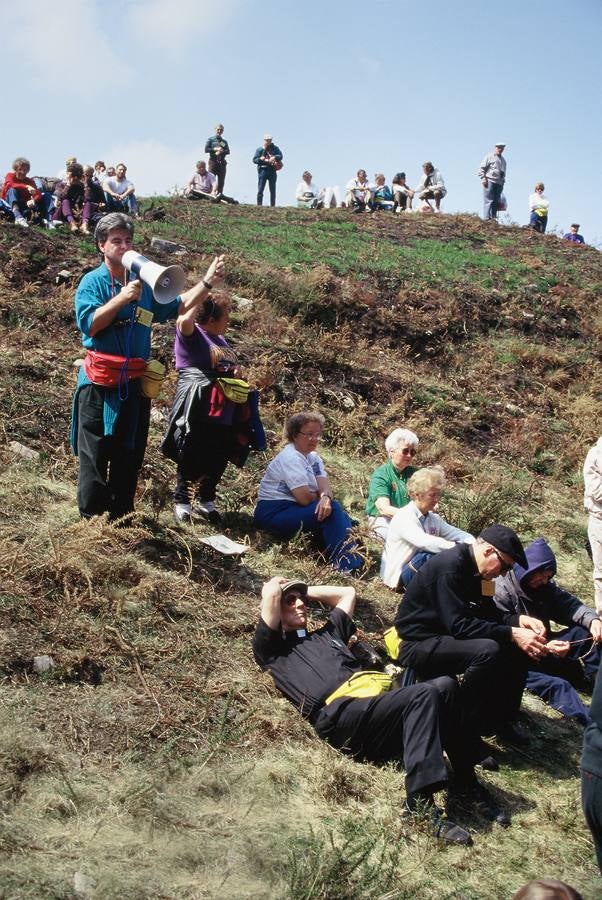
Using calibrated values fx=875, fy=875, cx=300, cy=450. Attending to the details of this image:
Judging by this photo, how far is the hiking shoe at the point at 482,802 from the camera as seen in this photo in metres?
4.29

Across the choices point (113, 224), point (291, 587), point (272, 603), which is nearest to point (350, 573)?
point (291, 587)

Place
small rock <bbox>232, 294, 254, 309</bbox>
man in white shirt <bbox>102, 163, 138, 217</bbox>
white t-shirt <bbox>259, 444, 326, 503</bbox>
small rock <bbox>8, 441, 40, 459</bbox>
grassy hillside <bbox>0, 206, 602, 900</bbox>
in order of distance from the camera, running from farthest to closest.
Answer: man in white shirt <bbox>102, 163, 138, 217</bbox>, small rock <bbox>232, 294, 254, 309</bbox>, small rock <bbox>8, 441, 40, 459</bbox>, white t-shirt <bbox>259, 444, 326, 503</bbox>, grassy hillside <bbox>0, 206, 602, 900</bbox>

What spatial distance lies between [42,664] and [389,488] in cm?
349

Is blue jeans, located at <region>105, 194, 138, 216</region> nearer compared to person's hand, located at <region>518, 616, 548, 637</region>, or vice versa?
person's hand, located at <region>518, 616, 548, 637</region>

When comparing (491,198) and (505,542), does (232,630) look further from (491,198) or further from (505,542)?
(491,198)

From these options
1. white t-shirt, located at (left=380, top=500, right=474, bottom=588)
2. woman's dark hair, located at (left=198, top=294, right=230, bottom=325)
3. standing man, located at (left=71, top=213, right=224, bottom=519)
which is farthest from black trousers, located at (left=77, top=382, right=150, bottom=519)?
white t-shirt, located at (left=380, top=500, right=474, bottom=588)

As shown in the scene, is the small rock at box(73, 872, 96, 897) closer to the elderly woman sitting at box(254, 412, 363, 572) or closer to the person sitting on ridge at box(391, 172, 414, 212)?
the elderly woman sitting at box(254, 412, 363, 572)

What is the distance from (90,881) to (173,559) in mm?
2781

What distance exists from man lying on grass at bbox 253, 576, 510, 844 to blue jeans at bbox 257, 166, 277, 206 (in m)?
16.7

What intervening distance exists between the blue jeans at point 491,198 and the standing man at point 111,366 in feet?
55.9

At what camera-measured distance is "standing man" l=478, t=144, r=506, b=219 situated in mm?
20203

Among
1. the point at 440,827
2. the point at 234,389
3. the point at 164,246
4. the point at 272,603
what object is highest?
the point at 164,246

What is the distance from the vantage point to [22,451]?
22.8ft

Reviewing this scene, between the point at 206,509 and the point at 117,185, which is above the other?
the point at 117,185
